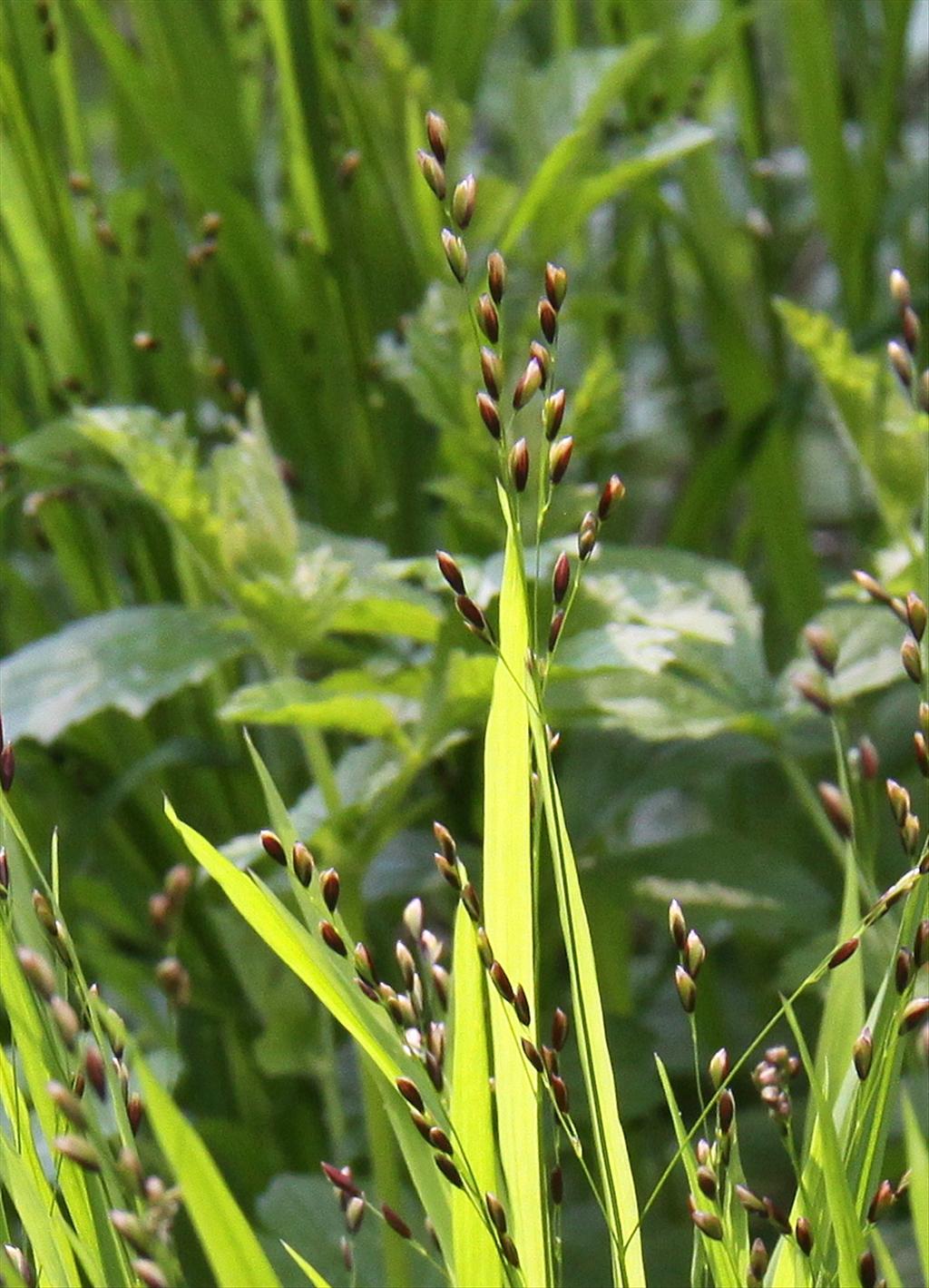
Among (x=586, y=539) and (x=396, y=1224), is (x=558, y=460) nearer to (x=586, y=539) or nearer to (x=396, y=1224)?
(x=586, y=539)

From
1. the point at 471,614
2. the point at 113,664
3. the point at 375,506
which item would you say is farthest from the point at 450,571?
the point at 375,506

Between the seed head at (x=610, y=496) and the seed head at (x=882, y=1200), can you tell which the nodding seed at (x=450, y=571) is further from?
the seed head at (x=882, y=1200)

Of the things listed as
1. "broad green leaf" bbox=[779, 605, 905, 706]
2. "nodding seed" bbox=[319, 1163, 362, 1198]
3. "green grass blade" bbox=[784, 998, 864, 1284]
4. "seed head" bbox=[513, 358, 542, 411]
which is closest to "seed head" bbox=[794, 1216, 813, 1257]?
"green grass blade" bbox=[784, 998, 864, 1284]

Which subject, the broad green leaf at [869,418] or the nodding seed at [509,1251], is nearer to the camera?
the nodding seed at [509,1251]

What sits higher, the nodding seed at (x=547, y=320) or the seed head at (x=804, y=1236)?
the nodding seed at (x=547, y=320)

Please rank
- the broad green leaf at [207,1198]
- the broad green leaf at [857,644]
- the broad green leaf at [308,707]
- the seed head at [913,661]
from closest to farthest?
the broad green leaf at [207,1198], the seed head at [913,661], the broad green leaf at [308,707], the broad green leaf at [857,644]

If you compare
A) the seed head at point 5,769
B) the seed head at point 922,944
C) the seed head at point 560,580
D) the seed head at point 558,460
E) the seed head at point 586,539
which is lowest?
the seed head at point 922,944

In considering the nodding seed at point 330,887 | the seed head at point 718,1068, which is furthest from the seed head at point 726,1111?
the nodding seed at point 330,887
